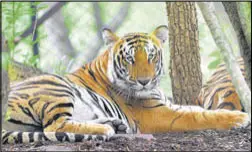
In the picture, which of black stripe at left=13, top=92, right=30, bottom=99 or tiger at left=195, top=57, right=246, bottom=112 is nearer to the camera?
black stripe at left=13, top=92, right=30, bottom=99

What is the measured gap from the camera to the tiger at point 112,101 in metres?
2.92

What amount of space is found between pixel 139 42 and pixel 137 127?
509 mm

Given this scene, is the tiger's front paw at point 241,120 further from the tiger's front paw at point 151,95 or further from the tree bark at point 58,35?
the tree bark at point 58,35

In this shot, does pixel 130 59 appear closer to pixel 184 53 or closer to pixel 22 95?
pixel 22 95

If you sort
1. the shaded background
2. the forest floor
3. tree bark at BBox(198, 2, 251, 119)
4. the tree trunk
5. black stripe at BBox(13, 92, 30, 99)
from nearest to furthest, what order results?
tree bark at BBox(198, 2, 251, 119)
the forest floor
black stripe at BBox(13, 92, 30, 99)
the tree trunk
the shaded background

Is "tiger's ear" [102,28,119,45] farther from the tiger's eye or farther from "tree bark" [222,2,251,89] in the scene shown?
"tree bark" [222,2,251,89]

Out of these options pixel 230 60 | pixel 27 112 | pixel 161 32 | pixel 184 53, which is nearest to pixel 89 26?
pixel 184 53

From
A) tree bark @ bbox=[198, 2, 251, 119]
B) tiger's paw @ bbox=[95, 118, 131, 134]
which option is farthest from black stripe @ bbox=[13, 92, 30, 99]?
tree bark @ bbox=[198, 2, 251, 119]

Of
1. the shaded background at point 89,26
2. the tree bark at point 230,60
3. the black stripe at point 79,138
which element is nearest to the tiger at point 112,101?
the black stripe at point 79,138

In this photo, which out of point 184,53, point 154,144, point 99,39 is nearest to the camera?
point 154,144

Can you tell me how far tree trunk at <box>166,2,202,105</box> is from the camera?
4.01m

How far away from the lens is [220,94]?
3.54m

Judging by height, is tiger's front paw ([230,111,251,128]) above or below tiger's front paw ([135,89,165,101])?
below

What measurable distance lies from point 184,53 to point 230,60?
169 centimetres
